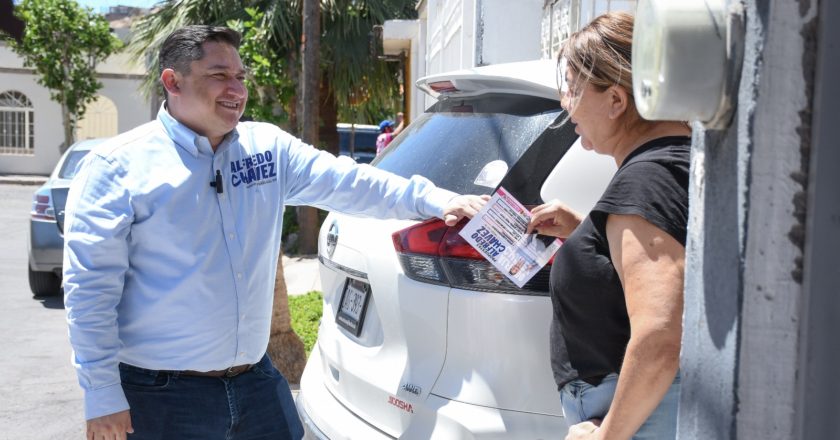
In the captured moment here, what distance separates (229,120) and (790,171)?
77.7 inches

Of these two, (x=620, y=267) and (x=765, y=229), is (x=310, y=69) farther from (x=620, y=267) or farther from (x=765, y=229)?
(x=765, y=229)

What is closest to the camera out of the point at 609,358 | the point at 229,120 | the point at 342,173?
the point at 609,358

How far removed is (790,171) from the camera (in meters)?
1.36

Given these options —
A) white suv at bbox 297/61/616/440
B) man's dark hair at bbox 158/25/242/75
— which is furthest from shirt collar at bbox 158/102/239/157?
white suv at bbox 297/61/616/440

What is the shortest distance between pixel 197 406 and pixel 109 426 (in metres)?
0.29

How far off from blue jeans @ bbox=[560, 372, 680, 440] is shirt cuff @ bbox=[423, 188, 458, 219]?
901 mm

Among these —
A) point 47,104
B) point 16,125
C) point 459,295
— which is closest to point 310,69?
point 459,295

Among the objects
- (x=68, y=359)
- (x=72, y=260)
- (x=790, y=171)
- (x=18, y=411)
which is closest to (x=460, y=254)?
(x=72, y=260)

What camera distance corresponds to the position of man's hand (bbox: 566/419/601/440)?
2.05m

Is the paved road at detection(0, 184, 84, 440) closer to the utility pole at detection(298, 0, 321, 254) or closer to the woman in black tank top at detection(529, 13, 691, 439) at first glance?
the utility pole at detection(298, 0, 321, 254)

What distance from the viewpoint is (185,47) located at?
9.52ft

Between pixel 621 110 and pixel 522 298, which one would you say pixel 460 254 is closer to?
pixel 522 298

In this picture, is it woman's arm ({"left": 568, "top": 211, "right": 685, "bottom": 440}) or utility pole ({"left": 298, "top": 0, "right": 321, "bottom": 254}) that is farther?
utility pole ({"left": 298, "top": 0, "right": 321, "bottom": 254})

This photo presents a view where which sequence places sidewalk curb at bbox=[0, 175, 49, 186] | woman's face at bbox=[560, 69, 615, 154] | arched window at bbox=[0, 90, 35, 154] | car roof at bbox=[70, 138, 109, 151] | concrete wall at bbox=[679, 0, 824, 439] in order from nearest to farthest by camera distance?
1. concrete wall at bbox=[679, 0, 824, 439]
2. woman's face at bbox=[560, 69, 615, 154]
3. car roof at bbox=[70, 138, 109, 151]
4. sidewalk curb at bbox=[0, 175, 49, 186]
5. arched window at bbox=[0, 90, 35, 154]
